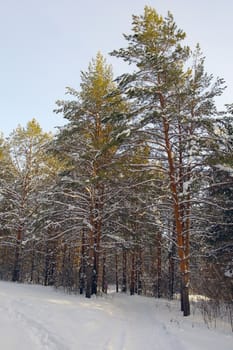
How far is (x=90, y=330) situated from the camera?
770 cm

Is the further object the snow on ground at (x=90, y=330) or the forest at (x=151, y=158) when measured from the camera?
the forest at (x=151, y=158)

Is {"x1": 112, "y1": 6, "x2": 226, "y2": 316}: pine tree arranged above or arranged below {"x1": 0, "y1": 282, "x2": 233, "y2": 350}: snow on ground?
above

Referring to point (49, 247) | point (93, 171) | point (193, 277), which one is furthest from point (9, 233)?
point (193, 277)

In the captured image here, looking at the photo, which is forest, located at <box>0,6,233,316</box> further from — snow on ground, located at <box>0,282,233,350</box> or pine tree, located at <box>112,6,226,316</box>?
snow on ground, located at <box>0,282,233,350</box>

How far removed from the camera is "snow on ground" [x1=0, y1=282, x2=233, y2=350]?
639 cm

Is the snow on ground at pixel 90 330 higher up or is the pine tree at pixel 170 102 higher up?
the pine tree at pixel 170 102

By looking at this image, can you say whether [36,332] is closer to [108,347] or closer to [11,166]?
[108,347]

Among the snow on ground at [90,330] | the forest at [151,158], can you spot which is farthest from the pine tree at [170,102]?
the snow on ground at [90,330]

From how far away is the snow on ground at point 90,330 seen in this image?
251 inches

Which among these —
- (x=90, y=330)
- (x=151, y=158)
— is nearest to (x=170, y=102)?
(x=151, y=158)

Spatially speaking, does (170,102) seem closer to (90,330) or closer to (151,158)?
(151,158)

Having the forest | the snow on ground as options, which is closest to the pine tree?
the forest

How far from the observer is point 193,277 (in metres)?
22.9

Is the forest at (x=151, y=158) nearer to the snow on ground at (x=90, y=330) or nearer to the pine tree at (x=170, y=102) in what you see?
the pine tree at (x=170, y=102)
